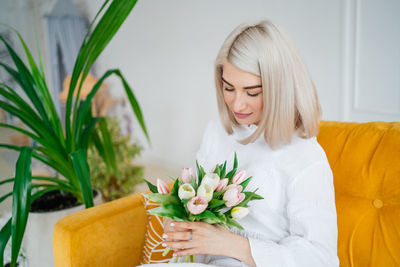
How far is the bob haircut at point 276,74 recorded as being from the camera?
879mm

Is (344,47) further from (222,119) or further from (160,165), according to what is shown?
(160,165)

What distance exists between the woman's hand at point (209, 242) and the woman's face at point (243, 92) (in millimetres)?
355

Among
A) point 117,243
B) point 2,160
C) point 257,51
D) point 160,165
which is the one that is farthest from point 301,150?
point 160,165

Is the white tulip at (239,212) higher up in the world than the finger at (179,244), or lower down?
higher up

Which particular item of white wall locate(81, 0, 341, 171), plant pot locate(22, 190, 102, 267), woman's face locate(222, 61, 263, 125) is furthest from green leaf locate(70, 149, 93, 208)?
white wall locate(81, 0, 341, 171)

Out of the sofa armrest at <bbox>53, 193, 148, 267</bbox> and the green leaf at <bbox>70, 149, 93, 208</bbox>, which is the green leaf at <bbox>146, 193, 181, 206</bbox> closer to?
the sofa armrest at <bbox>53, 193, 148, 267</bbox>

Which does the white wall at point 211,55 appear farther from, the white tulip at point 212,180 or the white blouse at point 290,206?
the white tulip at point 212,180

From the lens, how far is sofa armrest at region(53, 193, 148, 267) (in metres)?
1.09

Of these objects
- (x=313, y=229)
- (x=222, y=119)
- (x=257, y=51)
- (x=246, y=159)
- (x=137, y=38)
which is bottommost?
(x=313, y=229)

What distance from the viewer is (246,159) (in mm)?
1075

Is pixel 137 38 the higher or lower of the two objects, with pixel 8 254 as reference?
higher

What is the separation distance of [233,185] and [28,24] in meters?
3.21

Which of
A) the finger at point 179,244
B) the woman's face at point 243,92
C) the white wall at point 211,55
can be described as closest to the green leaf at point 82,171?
the finger at point 179,244

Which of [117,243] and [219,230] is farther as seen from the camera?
[117,243]
